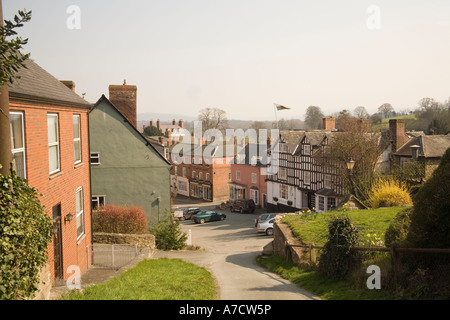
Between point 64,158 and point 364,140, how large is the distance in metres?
25.5

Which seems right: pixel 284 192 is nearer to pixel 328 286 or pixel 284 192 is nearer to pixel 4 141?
pixel 328 286

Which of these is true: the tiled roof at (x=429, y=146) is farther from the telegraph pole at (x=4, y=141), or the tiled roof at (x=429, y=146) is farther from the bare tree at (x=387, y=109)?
the bare tree at (x=387, y=109)

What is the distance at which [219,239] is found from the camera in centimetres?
3184

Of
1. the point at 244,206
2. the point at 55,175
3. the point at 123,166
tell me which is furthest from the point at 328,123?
the point at 55,175

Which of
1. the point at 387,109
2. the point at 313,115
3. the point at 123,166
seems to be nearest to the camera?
the point at 123,166

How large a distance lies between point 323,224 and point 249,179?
35223 mm

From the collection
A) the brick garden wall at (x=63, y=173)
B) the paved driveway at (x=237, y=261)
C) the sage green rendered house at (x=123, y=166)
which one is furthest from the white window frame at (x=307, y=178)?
the brick garden wall at (x=63, y=173)

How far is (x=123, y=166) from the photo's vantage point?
2462cm

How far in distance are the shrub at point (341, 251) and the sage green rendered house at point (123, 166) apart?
14261 millimetres

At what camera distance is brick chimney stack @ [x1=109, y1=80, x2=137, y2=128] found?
25848 millimetres

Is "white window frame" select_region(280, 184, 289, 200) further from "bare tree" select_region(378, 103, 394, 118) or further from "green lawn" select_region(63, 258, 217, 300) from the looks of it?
"bare tree" select_region(378, 103, 394, 118)
